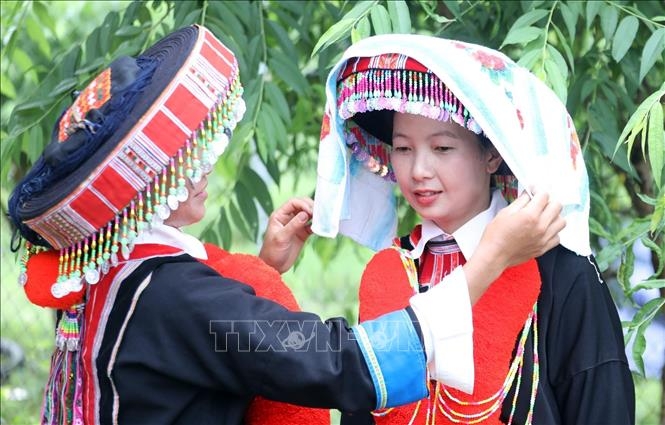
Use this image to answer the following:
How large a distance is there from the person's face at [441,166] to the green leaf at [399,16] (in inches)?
13.7

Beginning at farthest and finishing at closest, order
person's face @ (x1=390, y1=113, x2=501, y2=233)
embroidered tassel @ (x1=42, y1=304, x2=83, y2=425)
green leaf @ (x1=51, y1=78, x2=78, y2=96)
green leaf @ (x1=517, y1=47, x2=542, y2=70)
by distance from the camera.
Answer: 1. green leaf @ (x1=51, y1=78, x2=78, y2=96)
2. green leaf @ (x1=517, y1=47, x2=542, y2=70)
3. person's face @ (x1=390, y1=113, x2=501, y2=233)
4. embroidered tassel @ (x1=42, y1=304, x2=83, y2=425)

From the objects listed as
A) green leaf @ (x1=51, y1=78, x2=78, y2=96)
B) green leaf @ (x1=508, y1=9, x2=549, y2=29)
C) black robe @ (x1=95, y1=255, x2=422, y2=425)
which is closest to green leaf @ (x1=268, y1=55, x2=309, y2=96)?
green leaf @ (x1=51, y1=78, x2=78, y2=96)

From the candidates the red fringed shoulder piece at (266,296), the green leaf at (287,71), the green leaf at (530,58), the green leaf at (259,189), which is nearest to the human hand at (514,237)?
the red fringed shoulder piece at (266,296)

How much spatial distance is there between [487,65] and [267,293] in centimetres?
64

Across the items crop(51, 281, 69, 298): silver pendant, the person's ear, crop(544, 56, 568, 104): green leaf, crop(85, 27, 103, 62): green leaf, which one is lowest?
crop(51, 281, 69, 298): silver pendant

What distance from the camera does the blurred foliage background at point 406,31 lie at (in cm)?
268

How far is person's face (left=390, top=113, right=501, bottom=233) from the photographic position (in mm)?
2391

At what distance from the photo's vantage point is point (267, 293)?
2285mm

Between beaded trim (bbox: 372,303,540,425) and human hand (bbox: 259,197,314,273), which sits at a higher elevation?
human hand (bbox: 259,197,314,273)

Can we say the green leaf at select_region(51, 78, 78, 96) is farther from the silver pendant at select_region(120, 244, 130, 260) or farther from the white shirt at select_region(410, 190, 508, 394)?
the white shirt at select_region(410, 190, 508, 394)

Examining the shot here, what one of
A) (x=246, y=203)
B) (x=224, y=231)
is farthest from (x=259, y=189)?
(x=224, y=231)

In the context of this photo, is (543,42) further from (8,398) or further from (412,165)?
(8,398)

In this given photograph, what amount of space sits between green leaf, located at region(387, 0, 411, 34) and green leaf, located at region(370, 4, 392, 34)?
0.08ft

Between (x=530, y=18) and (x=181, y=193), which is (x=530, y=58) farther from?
(x=181, y=193)
